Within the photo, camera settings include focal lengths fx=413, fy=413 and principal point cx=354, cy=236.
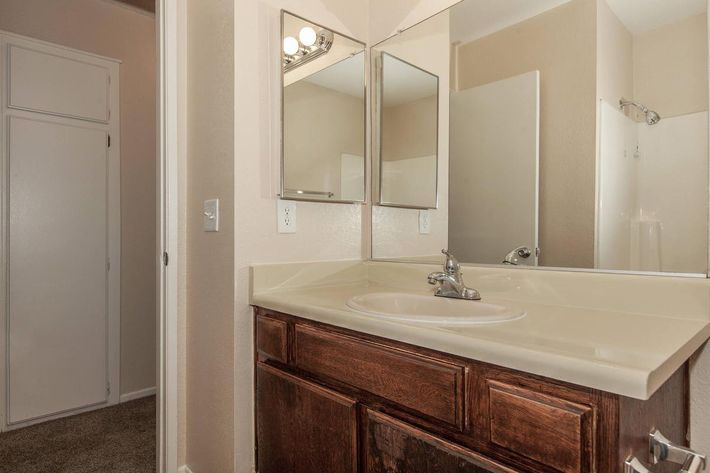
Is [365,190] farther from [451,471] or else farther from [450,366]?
[451,471]

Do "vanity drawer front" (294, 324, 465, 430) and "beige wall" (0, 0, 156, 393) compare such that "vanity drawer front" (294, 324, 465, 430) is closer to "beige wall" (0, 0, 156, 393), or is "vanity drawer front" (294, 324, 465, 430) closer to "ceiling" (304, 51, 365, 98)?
"ceiling" (304, 51, 365, 98)

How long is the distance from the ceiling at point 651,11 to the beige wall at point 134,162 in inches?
105


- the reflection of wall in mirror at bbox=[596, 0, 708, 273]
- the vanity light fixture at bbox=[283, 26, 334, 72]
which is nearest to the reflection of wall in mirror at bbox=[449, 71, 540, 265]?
the reflection of wall in mirror at bbox=[596, 0, 708, 273]

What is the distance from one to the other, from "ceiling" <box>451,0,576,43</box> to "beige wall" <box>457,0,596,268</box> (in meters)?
0.04

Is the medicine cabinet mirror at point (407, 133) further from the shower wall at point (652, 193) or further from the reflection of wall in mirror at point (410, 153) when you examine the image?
the shower wall at point (652, 193)

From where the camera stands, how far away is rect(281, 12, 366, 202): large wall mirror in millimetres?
1554

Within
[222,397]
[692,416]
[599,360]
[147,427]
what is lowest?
[147,427]

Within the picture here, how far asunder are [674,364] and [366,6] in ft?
5.73

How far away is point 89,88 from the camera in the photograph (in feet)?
8.27

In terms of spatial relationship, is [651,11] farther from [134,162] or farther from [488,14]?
[134,162]

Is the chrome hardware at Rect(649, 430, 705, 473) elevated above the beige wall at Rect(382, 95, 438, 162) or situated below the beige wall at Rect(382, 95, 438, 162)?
below

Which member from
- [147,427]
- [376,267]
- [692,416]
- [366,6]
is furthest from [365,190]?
[147,427]

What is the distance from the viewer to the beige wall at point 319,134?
5.14 feet

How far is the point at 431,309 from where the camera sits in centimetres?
132
